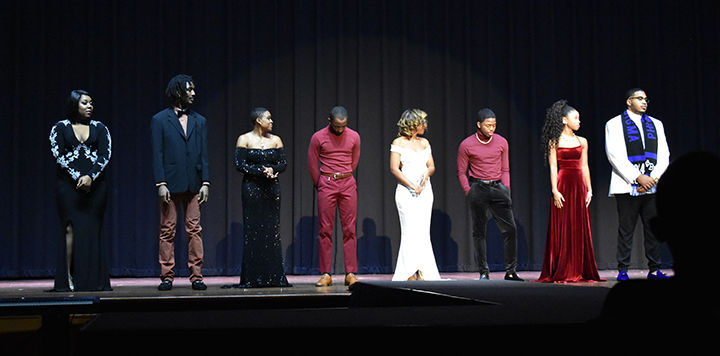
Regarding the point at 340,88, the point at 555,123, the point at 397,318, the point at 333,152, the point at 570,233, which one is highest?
the point at 340,88

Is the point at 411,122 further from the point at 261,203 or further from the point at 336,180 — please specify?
the point at 261,203

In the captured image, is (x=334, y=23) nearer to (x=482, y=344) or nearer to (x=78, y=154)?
(x=78, y=154)

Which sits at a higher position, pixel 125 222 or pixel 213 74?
pixel 213 74

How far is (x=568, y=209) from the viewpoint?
586 centimetres

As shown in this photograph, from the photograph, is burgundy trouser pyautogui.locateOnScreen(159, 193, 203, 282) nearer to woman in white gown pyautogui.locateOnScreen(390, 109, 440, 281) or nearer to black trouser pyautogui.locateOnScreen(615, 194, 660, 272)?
woman in white gown pyautogui.locateOnScreen(390, 109, 440, 281)

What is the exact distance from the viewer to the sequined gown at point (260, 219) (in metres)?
5.27

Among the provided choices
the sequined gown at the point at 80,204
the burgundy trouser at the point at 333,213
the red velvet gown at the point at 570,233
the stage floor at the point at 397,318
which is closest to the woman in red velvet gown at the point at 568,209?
the red velvet gown at the point at 570,233

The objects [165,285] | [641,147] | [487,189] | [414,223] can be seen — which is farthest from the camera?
[487,189]

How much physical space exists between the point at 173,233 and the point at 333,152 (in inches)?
59.0

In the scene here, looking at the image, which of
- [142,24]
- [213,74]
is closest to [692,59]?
[213,74]

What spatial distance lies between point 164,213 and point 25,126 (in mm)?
2892

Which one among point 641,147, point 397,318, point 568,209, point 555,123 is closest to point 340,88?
point 555,123

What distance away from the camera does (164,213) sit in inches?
204

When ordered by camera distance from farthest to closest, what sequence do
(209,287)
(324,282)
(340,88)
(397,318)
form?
(340,88), (324,282), (209,287), (397,318)
